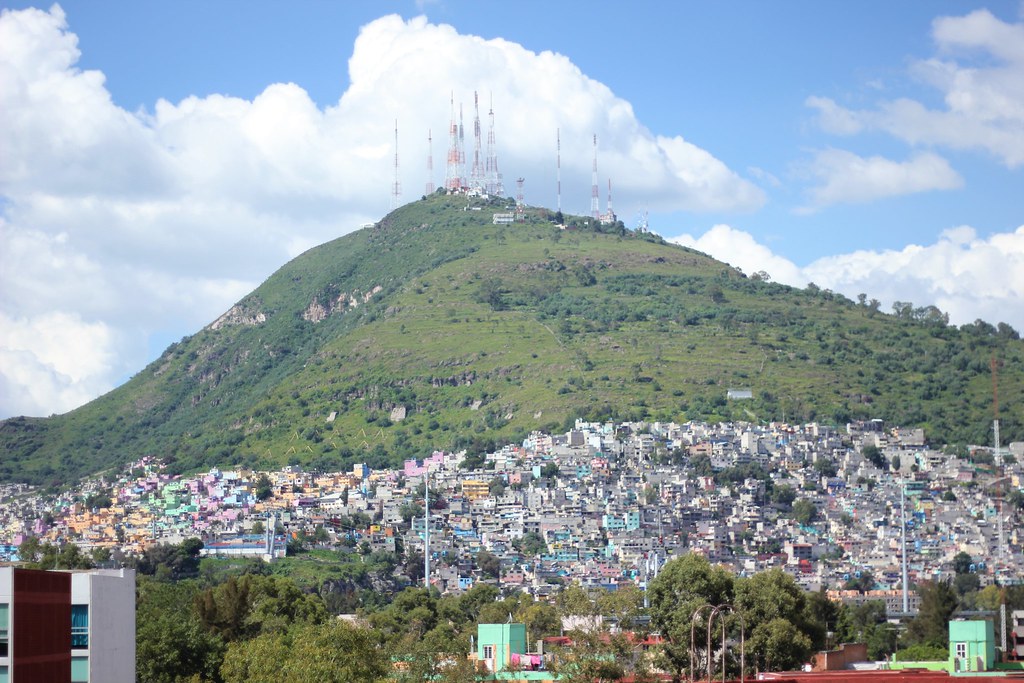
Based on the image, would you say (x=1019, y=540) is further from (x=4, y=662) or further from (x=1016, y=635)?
(x=4, y=662)

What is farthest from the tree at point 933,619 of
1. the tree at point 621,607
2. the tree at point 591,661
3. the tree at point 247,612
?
the tree at point 591,661

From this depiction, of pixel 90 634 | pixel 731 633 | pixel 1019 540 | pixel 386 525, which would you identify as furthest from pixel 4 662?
pixel 1019 540

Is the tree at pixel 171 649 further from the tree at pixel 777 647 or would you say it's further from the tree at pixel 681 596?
the tree at pixel 777 647

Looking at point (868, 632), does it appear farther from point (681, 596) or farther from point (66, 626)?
point (66, 626)

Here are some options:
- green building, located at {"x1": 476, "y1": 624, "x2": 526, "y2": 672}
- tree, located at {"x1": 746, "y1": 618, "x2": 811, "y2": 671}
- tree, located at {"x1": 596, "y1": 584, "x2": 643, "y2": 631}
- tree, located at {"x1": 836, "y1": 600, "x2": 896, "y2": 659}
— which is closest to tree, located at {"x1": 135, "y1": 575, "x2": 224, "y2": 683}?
green building, located at {"x1": 476, "y1": 624, "x2": 526, "y2": 672}

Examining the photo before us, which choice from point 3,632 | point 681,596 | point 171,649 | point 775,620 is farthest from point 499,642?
point 3,632

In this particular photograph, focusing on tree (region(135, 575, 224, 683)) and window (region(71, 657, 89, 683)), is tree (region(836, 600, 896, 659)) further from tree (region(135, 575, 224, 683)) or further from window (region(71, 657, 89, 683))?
window (region(71, 657, 89, 683))
